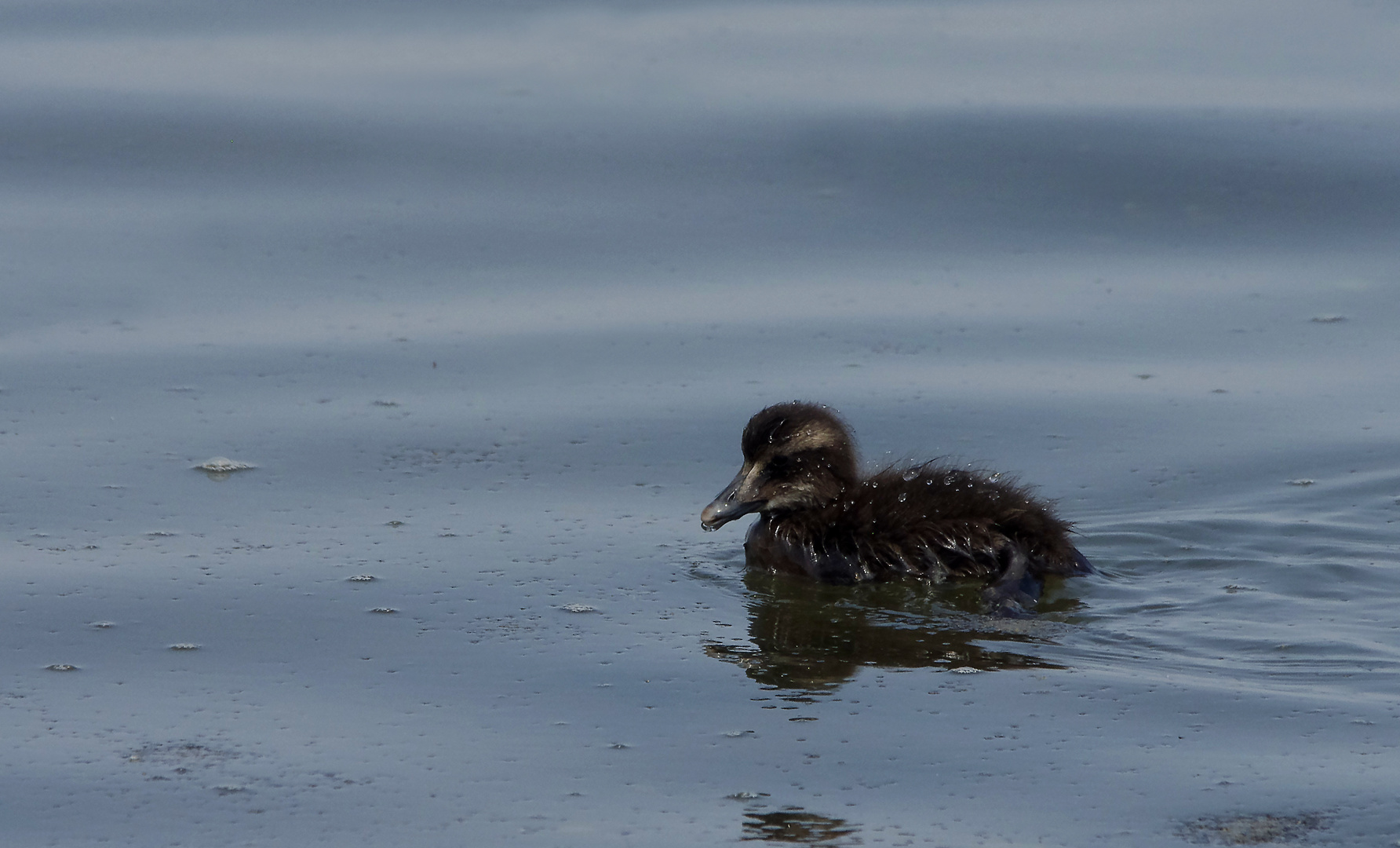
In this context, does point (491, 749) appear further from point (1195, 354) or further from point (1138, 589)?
point (1195, 354)

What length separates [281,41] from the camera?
14.6m

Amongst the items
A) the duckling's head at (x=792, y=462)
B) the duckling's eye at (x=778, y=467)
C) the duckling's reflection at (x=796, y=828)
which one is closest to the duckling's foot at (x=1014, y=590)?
the duckling's head at (x=792, y=462)

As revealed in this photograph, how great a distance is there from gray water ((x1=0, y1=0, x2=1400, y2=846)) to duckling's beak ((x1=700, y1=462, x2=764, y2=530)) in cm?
19

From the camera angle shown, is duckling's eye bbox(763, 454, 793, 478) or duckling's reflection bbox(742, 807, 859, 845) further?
duckling's eye bbox(763, 454, 793, 478)

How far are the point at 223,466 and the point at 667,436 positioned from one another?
1.91 m

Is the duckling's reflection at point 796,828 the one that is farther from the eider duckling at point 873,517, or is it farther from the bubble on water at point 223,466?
the bubble on water at point 223,466

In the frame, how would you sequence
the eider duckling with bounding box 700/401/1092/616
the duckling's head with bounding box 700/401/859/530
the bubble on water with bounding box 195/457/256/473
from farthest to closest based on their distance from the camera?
the bubble on water with bounding box 195/457/256/473, the duckling's head with bounding box 700/401/859/530, the eider duckling with bounding box 700/401/1092/616

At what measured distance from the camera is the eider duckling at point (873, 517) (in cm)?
725

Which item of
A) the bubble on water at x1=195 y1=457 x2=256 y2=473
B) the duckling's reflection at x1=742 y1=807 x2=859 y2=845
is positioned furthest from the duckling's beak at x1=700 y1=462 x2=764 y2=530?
the duckling's reflection at x1=742 y1=807 x2=859 y2=845

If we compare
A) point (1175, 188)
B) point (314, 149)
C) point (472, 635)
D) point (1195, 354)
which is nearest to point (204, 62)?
point (314, 149)

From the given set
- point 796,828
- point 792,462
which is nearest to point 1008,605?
point 792,462

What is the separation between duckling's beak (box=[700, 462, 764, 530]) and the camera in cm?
748

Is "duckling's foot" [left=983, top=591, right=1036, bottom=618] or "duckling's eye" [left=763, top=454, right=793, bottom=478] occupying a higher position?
"duckling's eye" [left=763, top=454, right=793, bottom=478]

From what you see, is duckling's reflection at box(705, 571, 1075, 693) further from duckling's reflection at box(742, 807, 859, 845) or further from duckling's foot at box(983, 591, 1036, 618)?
duckling's reflection at box(742, 807, 859, 845)
